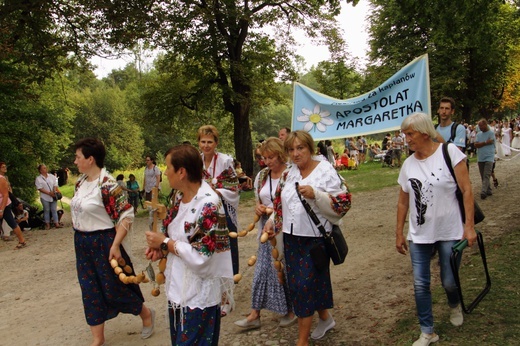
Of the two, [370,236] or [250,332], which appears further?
[370,236]

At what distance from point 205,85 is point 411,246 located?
15.5 meters

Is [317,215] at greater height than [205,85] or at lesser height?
lesser

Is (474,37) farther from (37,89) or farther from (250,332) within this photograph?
(37,89)

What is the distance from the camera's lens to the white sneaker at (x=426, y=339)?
11.7 ft

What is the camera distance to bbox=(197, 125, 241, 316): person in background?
4.88 m

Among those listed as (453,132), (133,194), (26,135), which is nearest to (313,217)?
(453,132)

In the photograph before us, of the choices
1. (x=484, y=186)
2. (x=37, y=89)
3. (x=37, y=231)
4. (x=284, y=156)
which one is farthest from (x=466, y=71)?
(x=284, y=156)

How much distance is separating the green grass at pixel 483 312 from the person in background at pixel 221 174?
80.9 inches

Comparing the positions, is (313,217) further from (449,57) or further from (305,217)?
(449,57)

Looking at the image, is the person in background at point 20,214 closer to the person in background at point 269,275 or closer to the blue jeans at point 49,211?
the blue jeans at point 49,211

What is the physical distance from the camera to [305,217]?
11.9ft

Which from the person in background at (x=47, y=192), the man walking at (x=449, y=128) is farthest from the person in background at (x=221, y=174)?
the person in background at (x=47, y=192)

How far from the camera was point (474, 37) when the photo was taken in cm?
919

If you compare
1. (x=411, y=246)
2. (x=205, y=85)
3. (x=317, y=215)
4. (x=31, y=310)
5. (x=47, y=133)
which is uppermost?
(x=205, y=85)
